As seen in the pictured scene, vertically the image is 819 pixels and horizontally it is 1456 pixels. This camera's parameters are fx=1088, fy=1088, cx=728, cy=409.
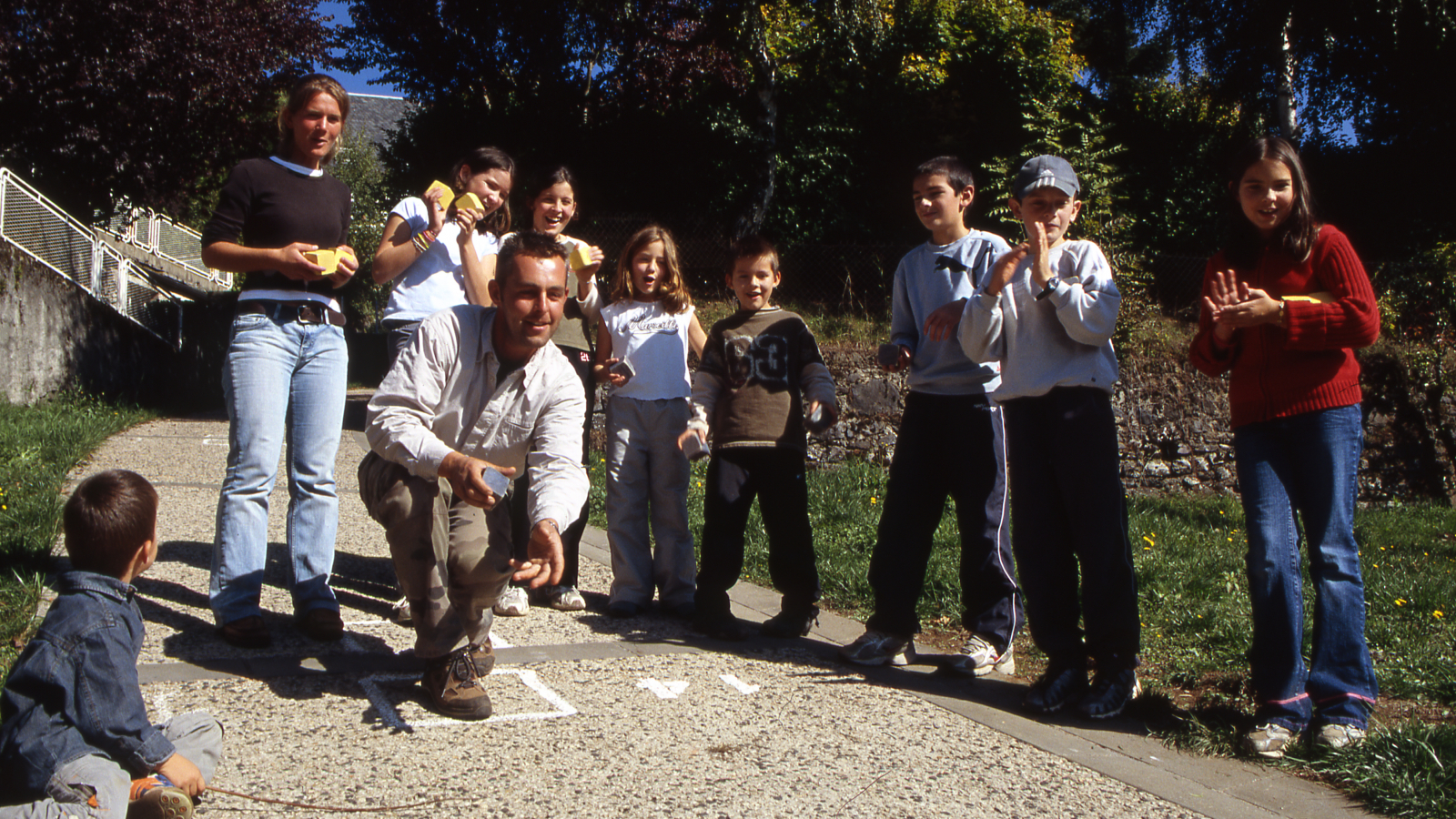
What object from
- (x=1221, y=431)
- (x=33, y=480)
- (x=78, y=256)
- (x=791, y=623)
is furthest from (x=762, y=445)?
(x=78, y=256)

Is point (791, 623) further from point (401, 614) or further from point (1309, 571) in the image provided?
point (1309, 571)

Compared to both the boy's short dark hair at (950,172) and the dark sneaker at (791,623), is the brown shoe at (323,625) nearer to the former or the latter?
the dark sneaker at (791,623)

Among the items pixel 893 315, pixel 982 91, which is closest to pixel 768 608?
pixel 893 315

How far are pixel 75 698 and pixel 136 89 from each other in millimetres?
13559

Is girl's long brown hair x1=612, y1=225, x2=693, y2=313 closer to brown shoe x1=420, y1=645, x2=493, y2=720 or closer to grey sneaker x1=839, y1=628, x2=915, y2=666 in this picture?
grey sneaker x1=839, y1=628, x2=915, y2=666

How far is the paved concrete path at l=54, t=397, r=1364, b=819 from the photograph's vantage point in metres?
2.58

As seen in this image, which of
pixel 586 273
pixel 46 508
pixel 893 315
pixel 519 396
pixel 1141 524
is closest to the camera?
pixel 519 396

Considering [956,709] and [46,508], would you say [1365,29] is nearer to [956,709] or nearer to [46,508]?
[956,709]

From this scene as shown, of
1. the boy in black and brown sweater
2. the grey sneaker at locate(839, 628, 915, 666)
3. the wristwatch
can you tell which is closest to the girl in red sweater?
the wristwatch

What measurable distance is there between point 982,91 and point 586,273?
14.6m

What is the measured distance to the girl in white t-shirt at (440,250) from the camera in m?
4.03

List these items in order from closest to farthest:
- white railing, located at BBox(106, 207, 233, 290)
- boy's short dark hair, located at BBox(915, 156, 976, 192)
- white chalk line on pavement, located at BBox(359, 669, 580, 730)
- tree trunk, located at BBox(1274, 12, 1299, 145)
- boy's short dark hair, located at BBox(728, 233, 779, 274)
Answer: white chalk line on pavement, located at BBox(359, 669, 580, 730) → boy's short dark hair, located at BBox(915, 156, 976, 192) → boy's short dark hair, located at BBox(728, 233, 779, 274) → tree trunk, located at BBox(1274, 12, 1299, 145) → white railing, located at BBox(106, 207, 233, 290)

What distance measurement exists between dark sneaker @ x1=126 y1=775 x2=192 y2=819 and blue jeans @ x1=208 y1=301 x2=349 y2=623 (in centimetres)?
144

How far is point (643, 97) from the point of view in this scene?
52.9 ft
